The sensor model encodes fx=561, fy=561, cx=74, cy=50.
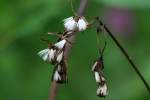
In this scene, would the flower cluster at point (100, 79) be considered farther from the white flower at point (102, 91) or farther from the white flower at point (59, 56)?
the white flower at point (59, 56)

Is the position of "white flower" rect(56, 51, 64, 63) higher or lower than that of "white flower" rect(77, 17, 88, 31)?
lower

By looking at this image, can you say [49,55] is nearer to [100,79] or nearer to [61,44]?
[61,44]

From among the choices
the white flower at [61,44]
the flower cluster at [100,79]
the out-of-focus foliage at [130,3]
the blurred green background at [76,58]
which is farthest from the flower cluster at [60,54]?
the blurred green background at [76,58]

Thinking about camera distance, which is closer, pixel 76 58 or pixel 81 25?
pixel 81 25

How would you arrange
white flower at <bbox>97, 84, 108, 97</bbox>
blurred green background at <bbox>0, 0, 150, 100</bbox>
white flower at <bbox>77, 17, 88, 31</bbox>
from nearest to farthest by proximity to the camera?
white flower at <bbox>77, 17, 88, 31</bbox> < white flower at <bbox>97, 84, 108, 97</bbox> < blurred green background at <bbox>0, 0, 150, 100</bbox>

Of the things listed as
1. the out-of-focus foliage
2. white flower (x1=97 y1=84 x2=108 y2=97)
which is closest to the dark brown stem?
white flower (x1=97 y1=84 x2=108 y2=97)

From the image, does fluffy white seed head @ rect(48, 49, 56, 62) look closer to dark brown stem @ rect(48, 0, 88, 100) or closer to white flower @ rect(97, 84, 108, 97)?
dark brown stem @ rect(48, 0, 88, 100)

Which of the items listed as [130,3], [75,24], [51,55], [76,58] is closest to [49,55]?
[51,55]

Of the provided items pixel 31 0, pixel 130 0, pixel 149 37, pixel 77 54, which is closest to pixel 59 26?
pixel 77 54

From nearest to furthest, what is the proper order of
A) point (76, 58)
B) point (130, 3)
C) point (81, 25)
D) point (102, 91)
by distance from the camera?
1. point (81, 25)
2. point (102, 91)
3. point (130, 3)
4. point (76, 58)

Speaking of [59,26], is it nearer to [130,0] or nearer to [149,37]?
[149,37]
